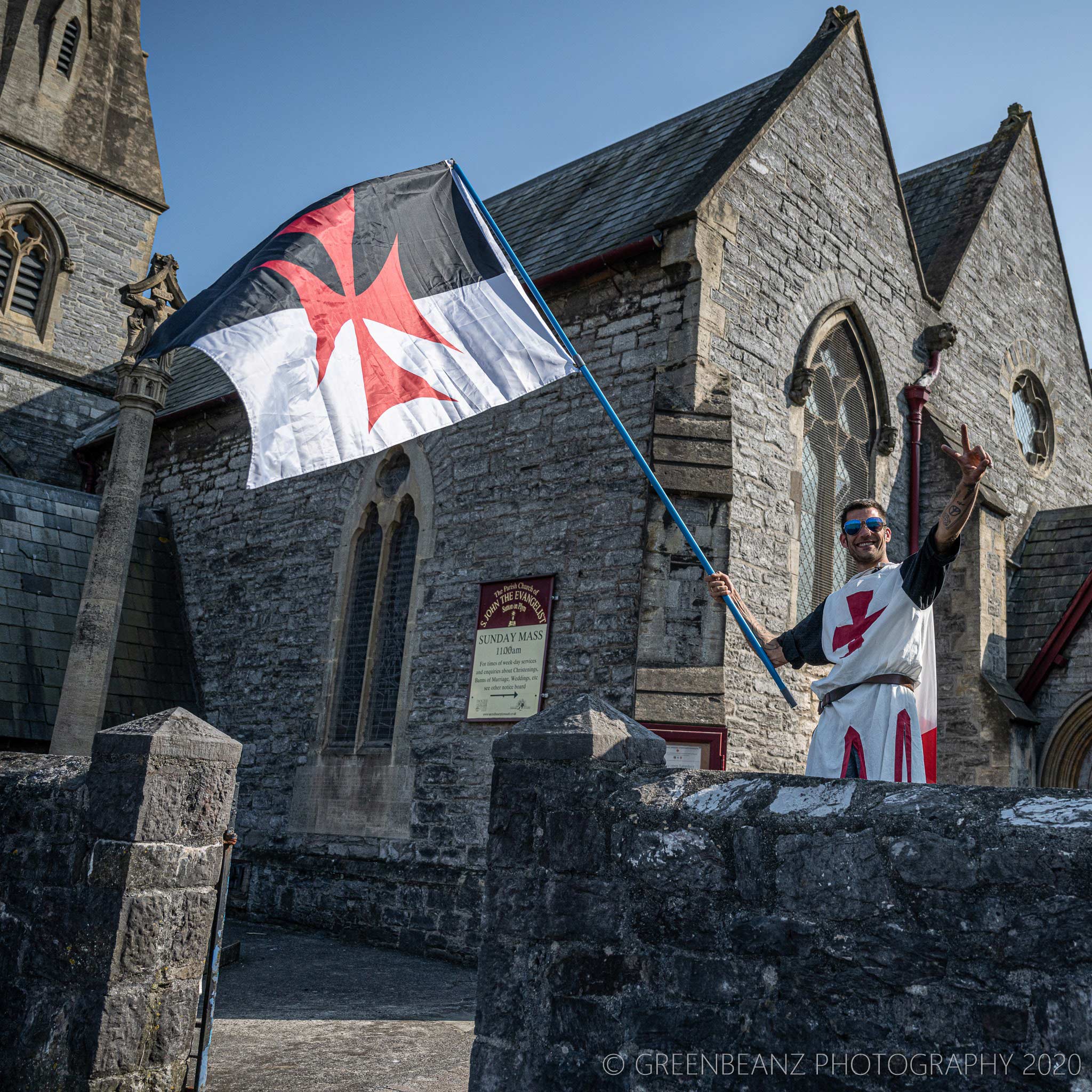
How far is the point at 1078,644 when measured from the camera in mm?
10555

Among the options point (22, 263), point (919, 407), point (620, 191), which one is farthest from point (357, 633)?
point (22, 263)

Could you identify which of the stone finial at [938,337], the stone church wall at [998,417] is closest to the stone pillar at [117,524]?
the stone church wall at [998,417]

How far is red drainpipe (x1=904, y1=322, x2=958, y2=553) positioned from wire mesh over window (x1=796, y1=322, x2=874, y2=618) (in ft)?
2.12

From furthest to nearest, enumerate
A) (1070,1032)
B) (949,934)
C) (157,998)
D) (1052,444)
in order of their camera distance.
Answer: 1. (1052,444)
2. (157,998)
3. (949,934)
4. (1070,1032)

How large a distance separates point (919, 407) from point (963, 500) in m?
8.32

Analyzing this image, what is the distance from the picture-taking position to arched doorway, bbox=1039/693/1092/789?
10.3 m

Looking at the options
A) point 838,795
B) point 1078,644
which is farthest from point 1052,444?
point 838,795

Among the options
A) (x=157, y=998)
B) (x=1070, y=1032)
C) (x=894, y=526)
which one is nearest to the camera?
(x=1070, y=1032)

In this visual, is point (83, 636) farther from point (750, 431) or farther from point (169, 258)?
point (750, 431)

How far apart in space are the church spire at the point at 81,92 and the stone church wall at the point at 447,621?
40.3 feet

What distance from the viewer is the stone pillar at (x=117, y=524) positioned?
29.5 ft

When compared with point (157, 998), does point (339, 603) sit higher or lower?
higher

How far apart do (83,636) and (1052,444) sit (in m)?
12.3

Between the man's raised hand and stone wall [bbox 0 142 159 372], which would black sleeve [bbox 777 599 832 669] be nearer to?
the man's raised hand
